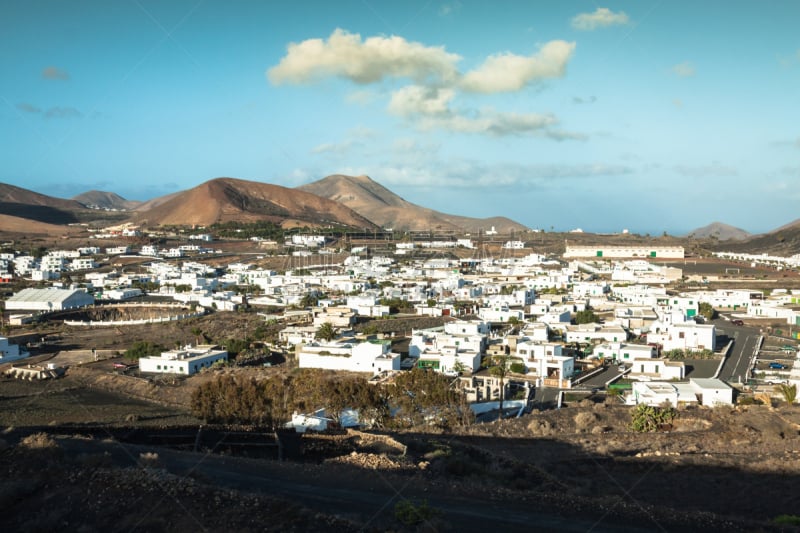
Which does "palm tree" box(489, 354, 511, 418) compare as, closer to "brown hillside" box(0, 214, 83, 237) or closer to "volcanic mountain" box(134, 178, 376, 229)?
"volcanic mountain" box(134, 178, 376, 229)

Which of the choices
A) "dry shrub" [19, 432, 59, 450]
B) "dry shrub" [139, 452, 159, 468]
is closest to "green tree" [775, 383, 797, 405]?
"dry shrub" [139, 452, 159, 468]

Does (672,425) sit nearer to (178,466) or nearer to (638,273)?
(178,466)

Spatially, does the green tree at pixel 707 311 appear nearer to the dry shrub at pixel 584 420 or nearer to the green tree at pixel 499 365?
the green tree at pixel 499 365

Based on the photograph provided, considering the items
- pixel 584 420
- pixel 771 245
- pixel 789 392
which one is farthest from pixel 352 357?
pixel 771 245

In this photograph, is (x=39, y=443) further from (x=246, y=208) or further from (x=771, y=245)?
(x=246, y=208)

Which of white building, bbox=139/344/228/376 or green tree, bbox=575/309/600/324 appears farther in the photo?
green tree, bbox=575/309/600/324

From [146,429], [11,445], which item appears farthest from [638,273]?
[11,445]
